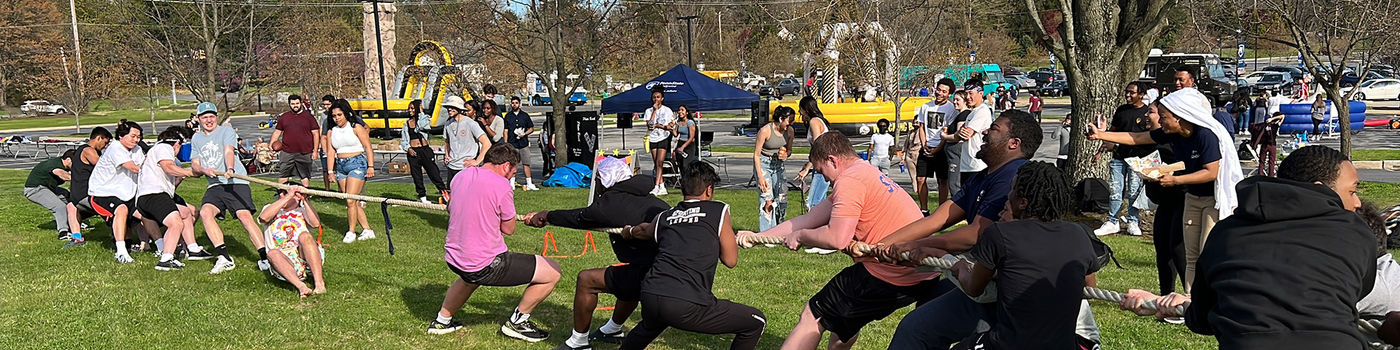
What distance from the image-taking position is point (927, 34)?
1364 inches

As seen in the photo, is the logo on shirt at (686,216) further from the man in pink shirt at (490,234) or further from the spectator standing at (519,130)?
the spectator standing at (519,130)

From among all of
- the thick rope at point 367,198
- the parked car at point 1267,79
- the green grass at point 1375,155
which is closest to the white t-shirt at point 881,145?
the thick rope at point 367,198

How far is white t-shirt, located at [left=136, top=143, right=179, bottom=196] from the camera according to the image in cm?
1019

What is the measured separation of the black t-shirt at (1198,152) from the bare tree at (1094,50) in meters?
6.02

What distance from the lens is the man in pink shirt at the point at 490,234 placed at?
715 centimetres

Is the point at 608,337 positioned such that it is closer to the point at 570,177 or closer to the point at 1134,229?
the point at 1134,229

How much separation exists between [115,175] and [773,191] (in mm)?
6874

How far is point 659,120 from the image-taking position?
17.0 metres

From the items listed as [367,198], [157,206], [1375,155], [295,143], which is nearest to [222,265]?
[157,206]

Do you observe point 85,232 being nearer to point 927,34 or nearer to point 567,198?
point 567,198

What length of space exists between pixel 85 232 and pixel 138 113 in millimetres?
54304

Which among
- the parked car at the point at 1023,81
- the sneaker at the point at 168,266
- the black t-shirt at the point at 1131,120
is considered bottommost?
the sneaker at the point at 168,266

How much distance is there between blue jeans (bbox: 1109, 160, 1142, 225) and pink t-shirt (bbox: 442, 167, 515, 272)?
7498mm

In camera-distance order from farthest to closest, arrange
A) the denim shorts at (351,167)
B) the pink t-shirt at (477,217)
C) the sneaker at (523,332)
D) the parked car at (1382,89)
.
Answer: the parked car at (1382,89) → the denim shorts at (351,167) → the sneaker at (523,332) → the pink t-shirt at (477,217)
